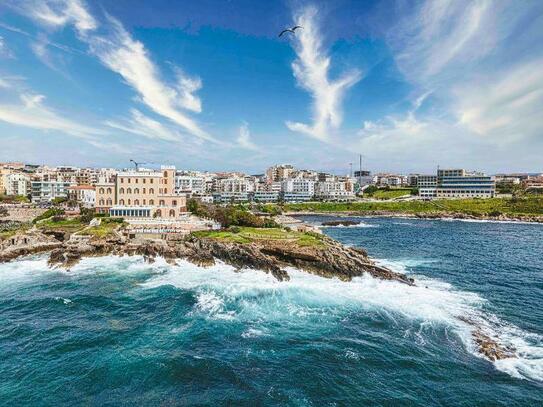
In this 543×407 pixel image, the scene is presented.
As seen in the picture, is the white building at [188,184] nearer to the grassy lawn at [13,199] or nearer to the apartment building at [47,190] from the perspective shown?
the apartment building at [47,190]

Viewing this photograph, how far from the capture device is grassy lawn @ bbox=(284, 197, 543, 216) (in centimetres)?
14638

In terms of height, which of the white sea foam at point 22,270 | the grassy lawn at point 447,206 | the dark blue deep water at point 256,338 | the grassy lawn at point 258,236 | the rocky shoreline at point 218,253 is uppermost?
the grassy lawn at point 447,206

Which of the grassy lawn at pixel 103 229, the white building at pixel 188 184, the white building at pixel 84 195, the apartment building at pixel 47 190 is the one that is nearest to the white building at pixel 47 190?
the apartment building at pixel 47 190

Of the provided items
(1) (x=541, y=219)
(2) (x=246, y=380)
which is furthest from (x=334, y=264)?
(1) (x=541, y=219)

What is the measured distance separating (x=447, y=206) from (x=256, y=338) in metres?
154

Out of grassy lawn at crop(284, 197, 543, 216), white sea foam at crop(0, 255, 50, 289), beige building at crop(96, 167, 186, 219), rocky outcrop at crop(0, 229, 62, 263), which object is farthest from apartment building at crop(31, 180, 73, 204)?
white sea foam at crop(0, 255, 50, 289)

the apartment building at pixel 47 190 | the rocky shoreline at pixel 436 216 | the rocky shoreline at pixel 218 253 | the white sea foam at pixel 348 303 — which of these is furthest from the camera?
the apartment building at pixel 47 190

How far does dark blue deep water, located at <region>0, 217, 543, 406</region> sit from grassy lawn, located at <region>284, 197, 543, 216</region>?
354 ft

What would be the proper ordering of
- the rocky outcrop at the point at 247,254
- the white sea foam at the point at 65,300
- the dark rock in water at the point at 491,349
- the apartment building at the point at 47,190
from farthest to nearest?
1. the apartment building at the point at 47,190
2. the rocky outcrop at the point at 247,254
3. the white sea foam at the point at 65,300
4. the dark rock in water at the point at 491,349

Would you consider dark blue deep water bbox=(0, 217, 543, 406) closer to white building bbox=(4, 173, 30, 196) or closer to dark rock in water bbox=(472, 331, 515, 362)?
dark rock in water bbox=(472, 331, 515, 362)

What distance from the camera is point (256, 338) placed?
99.9 feet

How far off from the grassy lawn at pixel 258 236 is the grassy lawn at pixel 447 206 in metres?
99.2

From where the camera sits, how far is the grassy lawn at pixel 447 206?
146375 millimetres

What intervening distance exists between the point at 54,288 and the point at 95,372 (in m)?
22.4
